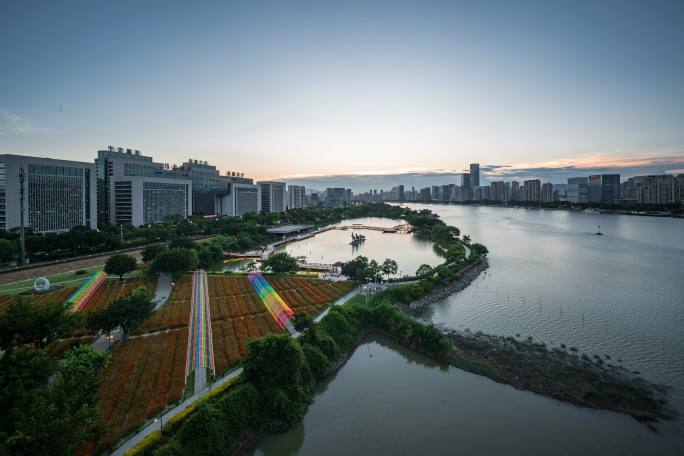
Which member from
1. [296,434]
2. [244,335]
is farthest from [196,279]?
[296,434]

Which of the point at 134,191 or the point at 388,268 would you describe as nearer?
the point at 388,268

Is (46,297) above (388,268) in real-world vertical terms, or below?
below

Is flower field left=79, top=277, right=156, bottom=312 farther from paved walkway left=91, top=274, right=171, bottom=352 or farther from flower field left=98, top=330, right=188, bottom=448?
flower field left=98, top=330, right=188, bottom=448

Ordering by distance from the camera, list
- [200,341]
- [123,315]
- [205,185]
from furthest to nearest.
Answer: [205,185] → [200,341] → [123,315]

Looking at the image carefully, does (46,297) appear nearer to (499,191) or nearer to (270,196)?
(270,196)

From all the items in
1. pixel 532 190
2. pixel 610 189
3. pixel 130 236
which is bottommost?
pixel 130 236

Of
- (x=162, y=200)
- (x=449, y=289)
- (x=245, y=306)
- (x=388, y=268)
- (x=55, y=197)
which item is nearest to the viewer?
(x=245, y=306)

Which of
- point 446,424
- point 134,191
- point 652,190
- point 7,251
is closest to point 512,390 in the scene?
point 446,424
